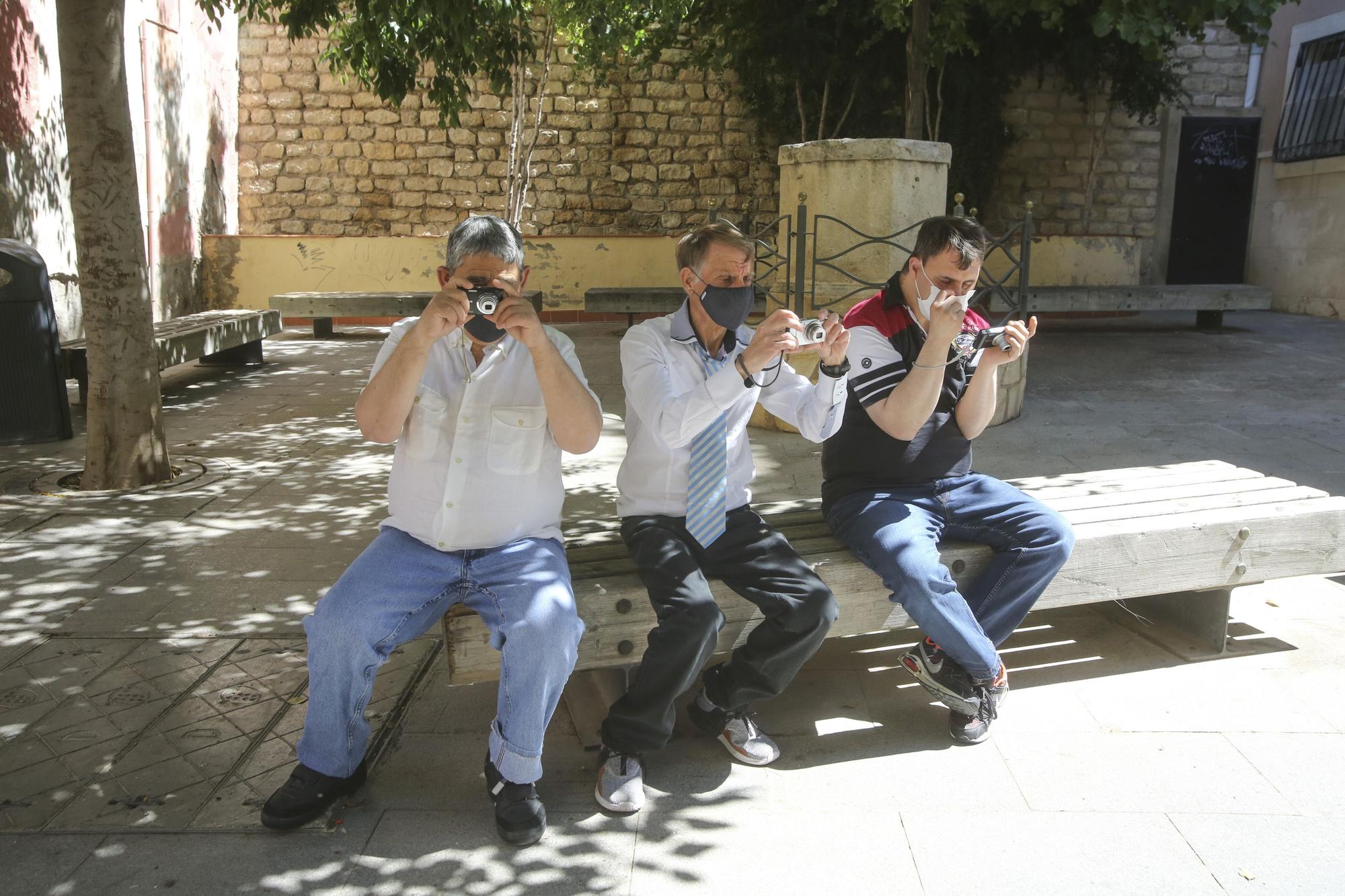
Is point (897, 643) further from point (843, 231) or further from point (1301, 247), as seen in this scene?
point (1301, 247)

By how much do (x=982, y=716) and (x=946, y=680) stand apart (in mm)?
137

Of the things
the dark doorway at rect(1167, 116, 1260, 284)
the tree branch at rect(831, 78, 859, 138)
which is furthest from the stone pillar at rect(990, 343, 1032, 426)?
the dark doorway at rect(1167, 116, 1260, 284)

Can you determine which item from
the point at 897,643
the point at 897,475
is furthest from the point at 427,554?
the point at 897,643

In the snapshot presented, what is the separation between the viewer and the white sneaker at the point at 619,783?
2676mm

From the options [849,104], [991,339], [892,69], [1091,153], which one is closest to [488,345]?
[991,339]

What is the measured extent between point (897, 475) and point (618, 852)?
138 centimetres

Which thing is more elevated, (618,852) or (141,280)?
(141,280)

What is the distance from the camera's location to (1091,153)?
1446 centimetres

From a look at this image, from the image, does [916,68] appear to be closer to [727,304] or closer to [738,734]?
[727,304]

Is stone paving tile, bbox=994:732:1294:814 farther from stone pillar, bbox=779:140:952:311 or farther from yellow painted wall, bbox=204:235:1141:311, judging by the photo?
yellow painted wall, bbox=204:235:1141:311

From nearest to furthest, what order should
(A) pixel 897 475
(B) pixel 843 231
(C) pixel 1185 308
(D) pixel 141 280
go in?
(A) pixel 897 475 → (D) pixel 141 280 → (B) pixel 843 231 → (C) pixel 1185 308

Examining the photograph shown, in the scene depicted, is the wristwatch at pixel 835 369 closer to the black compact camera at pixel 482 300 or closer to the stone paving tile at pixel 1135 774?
the black compact camera at pixel 482 300

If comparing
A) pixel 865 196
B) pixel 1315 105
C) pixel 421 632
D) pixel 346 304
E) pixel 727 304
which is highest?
pixel 1315 105

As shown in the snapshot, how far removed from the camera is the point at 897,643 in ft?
12.2
